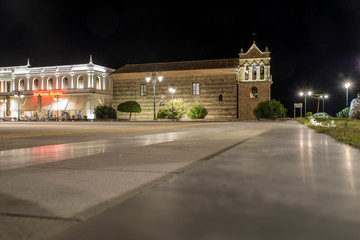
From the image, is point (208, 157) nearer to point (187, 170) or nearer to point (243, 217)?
point (187, 170)

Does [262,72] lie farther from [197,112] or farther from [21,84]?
[21,84]

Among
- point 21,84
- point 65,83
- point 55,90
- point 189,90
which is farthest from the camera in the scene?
point 21,84

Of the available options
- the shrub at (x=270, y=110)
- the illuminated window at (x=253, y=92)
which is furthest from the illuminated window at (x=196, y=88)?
the shrub at (x=270, y=110)

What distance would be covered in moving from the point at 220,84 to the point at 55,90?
3533cm

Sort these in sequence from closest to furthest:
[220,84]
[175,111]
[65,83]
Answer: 1. [175,111]
2. [220,84]
3. [65,83]

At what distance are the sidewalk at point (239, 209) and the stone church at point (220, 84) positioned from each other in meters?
55.6

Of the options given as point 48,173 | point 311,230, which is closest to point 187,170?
point 48,173

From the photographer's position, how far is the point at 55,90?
69.6m

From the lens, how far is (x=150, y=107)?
2613 inches

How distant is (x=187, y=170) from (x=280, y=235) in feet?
10.1

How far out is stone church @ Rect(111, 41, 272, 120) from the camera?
61.3 m

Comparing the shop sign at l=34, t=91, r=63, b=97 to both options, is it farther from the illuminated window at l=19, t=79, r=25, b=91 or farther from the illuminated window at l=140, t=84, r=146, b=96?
the illuminated window at l=140, t=84, r=146, b=96

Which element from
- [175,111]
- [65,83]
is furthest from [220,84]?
[65,83]

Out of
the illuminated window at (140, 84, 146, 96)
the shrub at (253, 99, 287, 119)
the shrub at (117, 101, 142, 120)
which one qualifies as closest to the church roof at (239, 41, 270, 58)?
the shrub at (253, 99, 287, 119)
